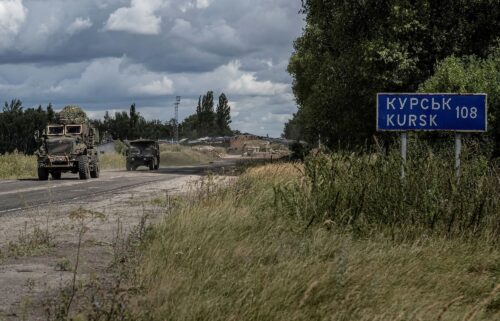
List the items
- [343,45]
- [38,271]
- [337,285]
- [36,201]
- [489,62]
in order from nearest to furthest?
1. [337,285]
2. [38,271]
3. [36,201]
4. [489,62]
5. [343,45]

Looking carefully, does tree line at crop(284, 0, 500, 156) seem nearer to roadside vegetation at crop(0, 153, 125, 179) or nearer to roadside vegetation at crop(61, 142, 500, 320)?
roadside vegetation at crop(61, 142, 500, 320)

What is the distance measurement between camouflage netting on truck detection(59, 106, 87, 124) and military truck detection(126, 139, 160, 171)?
10.2 meters

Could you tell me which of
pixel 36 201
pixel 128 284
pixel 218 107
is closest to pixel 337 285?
pixel 128 284

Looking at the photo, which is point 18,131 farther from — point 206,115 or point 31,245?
point 31,245

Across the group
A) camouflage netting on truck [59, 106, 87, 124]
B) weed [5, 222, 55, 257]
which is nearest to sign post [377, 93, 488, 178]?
weed [5, 222, 55, 257]

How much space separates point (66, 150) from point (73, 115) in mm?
4080

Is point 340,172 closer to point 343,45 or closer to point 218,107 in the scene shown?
point 343,45

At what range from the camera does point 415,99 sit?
967 cm

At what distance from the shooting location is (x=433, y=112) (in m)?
9.59

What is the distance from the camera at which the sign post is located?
9.46 meters

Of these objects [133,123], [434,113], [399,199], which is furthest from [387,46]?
[133,123]

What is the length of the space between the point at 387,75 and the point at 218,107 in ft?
394

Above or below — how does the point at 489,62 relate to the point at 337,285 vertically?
above

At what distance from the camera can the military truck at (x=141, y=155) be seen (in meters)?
43.2
